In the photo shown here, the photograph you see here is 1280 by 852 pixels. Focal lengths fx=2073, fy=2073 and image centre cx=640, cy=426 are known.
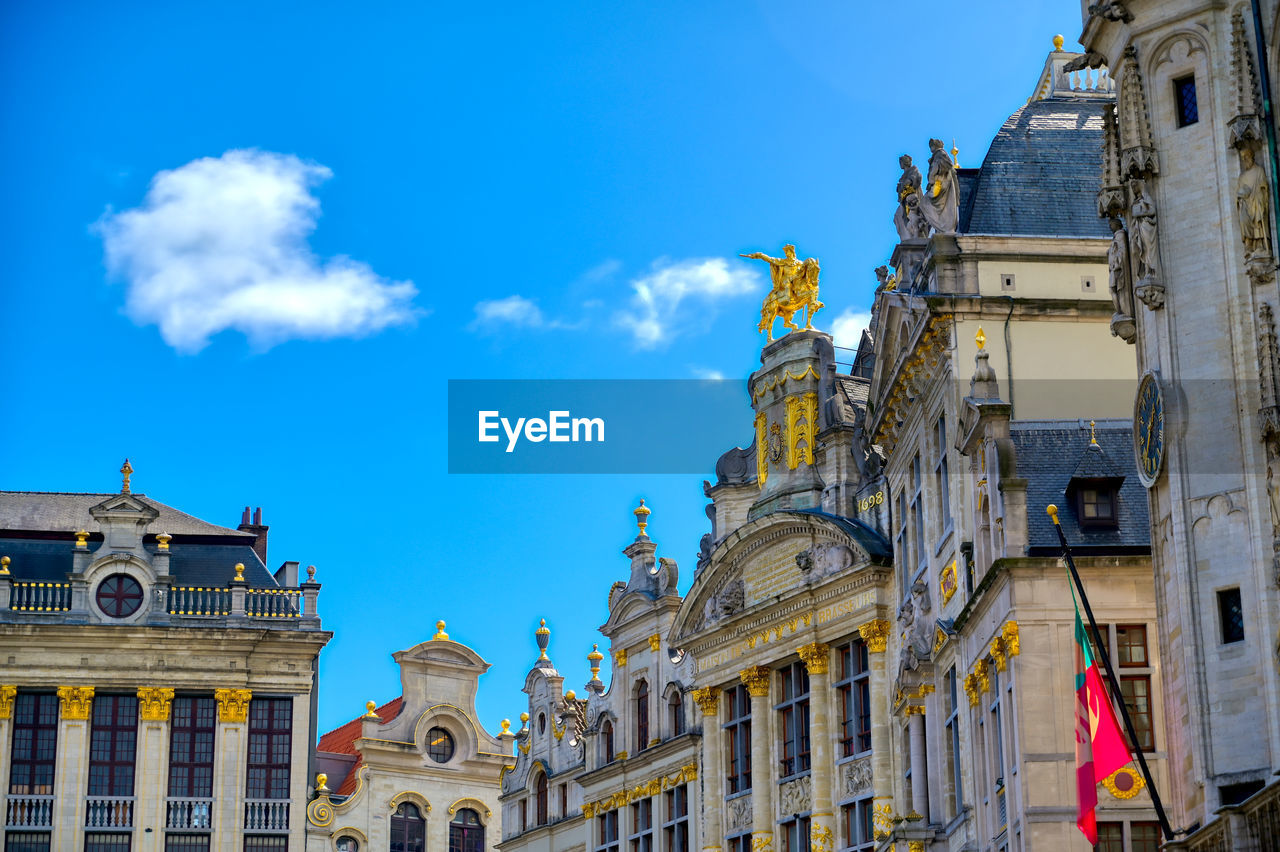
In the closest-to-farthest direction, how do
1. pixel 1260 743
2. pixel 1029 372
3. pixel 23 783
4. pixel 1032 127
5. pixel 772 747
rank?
pixel 1260 743
pixel 1029 372
pixel 1032 127
pixel 772 747
pixel 23 783

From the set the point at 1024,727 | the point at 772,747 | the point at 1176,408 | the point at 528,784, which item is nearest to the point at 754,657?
the point at 772,747

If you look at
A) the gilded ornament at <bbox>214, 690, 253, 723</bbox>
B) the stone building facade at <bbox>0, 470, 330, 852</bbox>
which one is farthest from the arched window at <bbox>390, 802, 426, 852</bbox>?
the gilded ornament at <bbox>214, 690, 253, 723</bbox>

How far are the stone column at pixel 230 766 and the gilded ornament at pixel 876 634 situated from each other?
15.9m

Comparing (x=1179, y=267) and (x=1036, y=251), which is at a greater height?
(x=1036, y=251)

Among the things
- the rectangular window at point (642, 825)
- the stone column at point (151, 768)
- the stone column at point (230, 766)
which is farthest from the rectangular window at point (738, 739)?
the stone column at point (151, 768)

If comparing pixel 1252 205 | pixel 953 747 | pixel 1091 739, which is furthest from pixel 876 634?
pixel 1252 205

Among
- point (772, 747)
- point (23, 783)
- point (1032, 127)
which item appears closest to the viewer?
point (1032, 127)

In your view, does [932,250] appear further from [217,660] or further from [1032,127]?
[217,660]

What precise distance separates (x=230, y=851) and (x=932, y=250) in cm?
2268

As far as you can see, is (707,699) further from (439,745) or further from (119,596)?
(119,596)

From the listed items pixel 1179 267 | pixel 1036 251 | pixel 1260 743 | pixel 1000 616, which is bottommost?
pixel 1260 743

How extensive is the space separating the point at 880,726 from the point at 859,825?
209cm

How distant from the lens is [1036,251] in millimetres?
35188

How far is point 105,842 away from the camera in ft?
154
